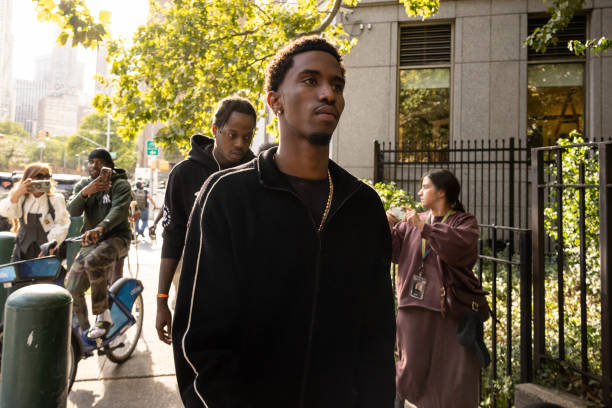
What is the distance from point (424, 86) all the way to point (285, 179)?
455 inches

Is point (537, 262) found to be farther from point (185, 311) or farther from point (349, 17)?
point (349, 17)

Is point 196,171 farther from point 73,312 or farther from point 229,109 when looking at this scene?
point 73,312

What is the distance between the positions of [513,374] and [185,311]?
3.41 metres

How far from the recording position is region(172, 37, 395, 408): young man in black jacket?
1.57 meters

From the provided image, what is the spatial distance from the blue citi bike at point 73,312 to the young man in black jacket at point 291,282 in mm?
3111

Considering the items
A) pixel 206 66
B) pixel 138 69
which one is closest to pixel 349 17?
pixel 206 66

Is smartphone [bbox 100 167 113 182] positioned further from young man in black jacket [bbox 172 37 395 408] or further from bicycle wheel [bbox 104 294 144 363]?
young man in black jacket [bbox 172 37 395 408]

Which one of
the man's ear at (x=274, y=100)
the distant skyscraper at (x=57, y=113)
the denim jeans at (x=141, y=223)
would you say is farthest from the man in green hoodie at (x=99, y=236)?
the distant skyscraper at (x=57, y=113)

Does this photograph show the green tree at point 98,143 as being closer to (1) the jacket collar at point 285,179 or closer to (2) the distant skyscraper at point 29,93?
(1) the jacket collar at point 285,179

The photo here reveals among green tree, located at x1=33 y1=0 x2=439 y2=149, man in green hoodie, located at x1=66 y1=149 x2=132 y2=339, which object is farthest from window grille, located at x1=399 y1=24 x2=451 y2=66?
man in green hoodie, located at x1=66 y1=149 x2=132 y2=339

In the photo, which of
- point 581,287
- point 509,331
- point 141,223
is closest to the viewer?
point 581,287

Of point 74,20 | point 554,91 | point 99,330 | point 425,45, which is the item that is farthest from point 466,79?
point 99,330

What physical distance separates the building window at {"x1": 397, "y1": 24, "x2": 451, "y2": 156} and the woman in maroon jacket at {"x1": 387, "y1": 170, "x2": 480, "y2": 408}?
902 cm

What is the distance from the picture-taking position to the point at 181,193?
3.49 m
